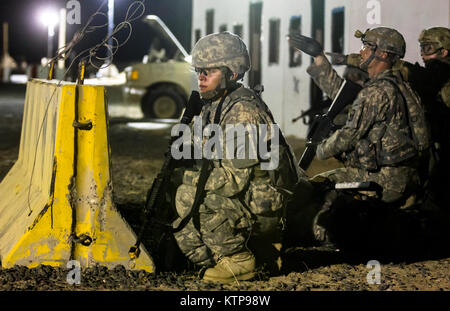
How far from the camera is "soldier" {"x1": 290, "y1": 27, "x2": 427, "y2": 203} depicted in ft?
19.2

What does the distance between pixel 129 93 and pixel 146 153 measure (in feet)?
20.8

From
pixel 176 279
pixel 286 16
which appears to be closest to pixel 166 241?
pixel 176 279

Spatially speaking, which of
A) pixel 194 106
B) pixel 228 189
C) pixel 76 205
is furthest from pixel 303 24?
pixel 76 205

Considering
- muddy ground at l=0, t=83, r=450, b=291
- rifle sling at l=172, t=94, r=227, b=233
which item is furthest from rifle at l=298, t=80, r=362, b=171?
rifle sling at l=172, t=94, r=227, b=233

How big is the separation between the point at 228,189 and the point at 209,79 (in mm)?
768

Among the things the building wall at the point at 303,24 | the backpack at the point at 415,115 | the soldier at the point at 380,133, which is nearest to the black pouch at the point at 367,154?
the soldier at the point at 380,133

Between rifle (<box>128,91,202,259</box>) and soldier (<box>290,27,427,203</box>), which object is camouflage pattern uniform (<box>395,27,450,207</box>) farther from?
rifle (<box>128,91,202,259</box>)

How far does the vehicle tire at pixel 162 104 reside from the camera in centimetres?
1736

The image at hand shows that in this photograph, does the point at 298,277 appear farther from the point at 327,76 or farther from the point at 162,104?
the point at 162,104

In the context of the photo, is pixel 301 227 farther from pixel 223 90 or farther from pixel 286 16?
pixel 286 16

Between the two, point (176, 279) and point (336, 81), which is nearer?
point (176, 279)
